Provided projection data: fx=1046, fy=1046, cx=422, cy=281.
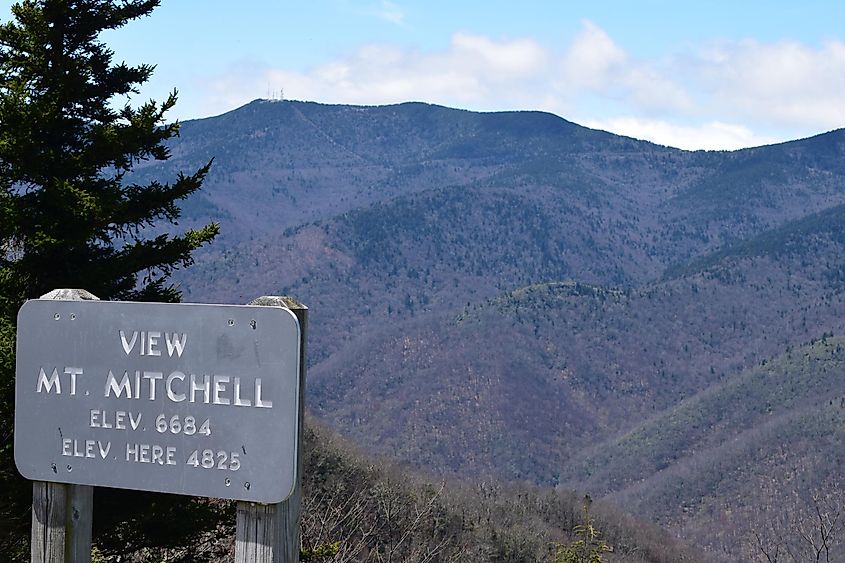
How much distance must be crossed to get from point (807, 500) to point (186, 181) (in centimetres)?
7143

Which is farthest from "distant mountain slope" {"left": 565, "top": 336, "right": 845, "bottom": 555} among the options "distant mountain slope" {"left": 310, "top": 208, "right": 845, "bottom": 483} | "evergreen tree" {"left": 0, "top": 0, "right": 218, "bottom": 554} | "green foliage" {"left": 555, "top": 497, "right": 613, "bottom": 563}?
"evergreen tree" {"left": 0, "top": 0, "right": 218, "bottom": 554}

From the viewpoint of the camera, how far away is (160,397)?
3.83 metres

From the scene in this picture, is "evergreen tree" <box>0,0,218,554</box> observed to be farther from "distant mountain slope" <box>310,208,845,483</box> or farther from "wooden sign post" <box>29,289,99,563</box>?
"distant mountain slope" <box>310,208,845,483</box>

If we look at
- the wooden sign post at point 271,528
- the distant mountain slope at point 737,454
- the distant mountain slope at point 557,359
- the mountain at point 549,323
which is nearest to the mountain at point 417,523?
the wooden sign post at point 271,528

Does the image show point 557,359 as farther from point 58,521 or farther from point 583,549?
point 58,521

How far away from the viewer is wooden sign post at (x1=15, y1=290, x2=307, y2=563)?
3.68m

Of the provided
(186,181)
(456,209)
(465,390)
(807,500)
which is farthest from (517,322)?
(186,181)

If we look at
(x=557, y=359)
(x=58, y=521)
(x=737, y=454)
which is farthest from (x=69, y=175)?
(x=557, y=359)

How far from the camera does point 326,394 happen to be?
116 metres

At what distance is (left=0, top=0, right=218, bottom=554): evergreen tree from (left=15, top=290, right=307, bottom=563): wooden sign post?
390 centimetres

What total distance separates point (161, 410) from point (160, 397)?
5 cm

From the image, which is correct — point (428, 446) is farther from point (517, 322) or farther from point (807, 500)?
point (807, 500)

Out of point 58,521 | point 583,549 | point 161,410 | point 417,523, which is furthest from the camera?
point 417,523

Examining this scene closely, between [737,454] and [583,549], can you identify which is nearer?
[583,549]
